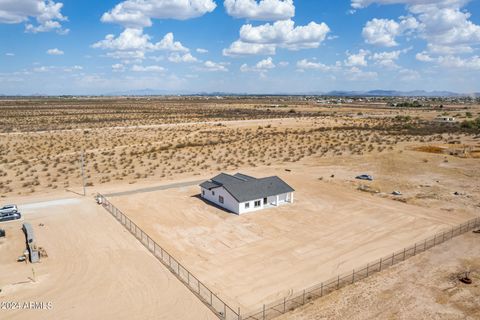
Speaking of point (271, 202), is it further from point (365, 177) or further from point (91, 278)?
point (91, 278)

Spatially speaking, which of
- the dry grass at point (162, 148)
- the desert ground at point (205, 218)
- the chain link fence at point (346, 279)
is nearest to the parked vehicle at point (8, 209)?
the desert ground at point (205, 218)

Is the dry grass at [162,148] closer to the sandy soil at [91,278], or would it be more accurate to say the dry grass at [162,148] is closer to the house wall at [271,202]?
the sandy soil at [91,278]

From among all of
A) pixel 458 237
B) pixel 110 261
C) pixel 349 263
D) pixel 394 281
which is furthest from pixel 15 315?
pixel 458 237

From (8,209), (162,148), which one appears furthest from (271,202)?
(162,148)

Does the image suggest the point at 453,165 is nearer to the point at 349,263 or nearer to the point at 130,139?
the point at 349,263

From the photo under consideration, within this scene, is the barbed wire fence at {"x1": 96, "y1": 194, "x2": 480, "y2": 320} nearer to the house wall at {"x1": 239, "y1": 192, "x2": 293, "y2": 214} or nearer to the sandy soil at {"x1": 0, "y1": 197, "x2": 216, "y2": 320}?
the sandy soil at {"x1": 0, "y1": 197, "x2": 216, "y2": 320}

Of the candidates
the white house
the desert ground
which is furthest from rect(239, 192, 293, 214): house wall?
the desert ground
